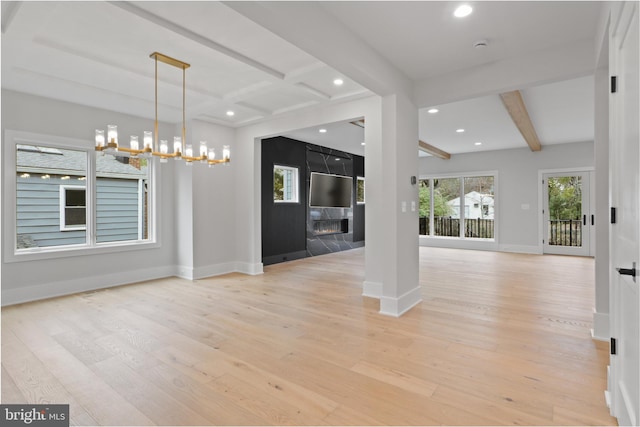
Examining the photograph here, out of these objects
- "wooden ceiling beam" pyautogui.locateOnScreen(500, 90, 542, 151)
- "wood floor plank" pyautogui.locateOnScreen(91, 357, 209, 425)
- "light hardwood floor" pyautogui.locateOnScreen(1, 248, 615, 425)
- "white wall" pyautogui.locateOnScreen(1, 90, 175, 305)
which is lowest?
"wood floor plank" pyautogui.locateOnScreen(91, 357, 209, 425)

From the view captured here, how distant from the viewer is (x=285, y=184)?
721cm

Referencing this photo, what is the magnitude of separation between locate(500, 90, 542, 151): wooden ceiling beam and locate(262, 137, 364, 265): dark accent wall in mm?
4059

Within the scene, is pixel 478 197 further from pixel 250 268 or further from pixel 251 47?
pixel 251 47

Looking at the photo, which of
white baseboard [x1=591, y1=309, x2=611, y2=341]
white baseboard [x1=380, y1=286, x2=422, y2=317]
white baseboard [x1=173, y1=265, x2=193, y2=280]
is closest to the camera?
white baseboard [x1=591, y1=309, x2=611, y2=341]

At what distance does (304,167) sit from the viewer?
294 inches

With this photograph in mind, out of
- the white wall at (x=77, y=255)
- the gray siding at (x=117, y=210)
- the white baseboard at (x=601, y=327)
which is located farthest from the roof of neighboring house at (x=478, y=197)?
the gray siding at (x=117, y=210)

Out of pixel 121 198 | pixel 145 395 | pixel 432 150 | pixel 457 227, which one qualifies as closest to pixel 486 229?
pixel 457 227

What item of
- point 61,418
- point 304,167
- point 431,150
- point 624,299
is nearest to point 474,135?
point 431,150

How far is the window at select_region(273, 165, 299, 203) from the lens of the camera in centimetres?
696

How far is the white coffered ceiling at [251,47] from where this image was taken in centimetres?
246

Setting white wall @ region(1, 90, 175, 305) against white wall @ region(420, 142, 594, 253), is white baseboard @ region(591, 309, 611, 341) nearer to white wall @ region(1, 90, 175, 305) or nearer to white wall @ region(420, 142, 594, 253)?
white wall @ region(1, 90, 175, 305)

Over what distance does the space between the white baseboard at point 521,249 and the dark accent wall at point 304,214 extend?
12.4ft

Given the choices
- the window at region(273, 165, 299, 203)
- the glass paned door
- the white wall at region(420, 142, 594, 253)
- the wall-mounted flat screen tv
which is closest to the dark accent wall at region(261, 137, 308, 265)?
the window at region(273, 165, 299, 203)

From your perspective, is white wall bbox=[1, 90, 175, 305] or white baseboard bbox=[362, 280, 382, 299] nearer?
white wall bbox=[1, 90, 175, 305]
